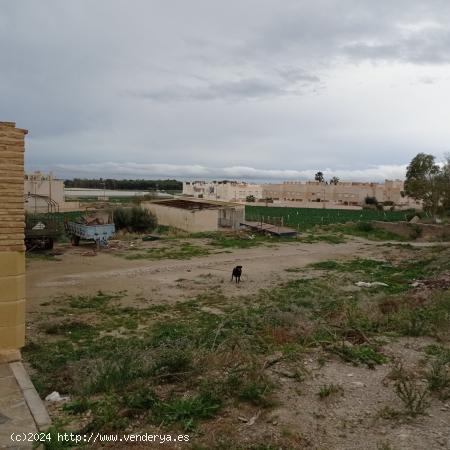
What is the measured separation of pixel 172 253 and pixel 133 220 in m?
11.3

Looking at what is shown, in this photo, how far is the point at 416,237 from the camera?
1422 inches

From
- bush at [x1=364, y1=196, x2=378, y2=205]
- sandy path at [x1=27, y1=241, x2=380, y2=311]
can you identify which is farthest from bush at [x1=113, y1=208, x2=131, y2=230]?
bush at [x1=364, y1=196, x2=378, y2=205]

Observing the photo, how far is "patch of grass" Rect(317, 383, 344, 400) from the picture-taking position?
5.21 meters

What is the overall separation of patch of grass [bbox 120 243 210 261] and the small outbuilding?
7150mm

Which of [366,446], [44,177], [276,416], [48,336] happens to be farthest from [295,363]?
[44,177]

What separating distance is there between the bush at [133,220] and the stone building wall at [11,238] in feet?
94.0

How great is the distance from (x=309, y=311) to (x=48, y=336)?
6293 mm

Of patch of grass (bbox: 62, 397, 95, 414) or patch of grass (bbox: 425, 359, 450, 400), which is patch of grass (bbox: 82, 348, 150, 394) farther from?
patch of grass (bbox: 425, 359, 450, 400)

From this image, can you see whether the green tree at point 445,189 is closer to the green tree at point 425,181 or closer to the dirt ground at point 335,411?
the green tree at point 425,181

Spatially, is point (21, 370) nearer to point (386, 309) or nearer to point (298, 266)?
point (386, 309)

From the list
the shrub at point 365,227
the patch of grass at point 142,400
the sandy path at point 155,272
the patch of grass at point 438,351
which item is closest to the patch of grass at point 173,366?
the patch of grass at point 142,400

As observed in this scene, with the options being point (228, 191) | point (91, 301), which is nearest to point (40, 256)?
point (91, 301)

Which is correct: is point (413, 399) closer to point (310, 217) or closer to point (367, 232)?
point (367, 232)

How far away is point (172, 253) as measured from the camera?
25.5 meters
